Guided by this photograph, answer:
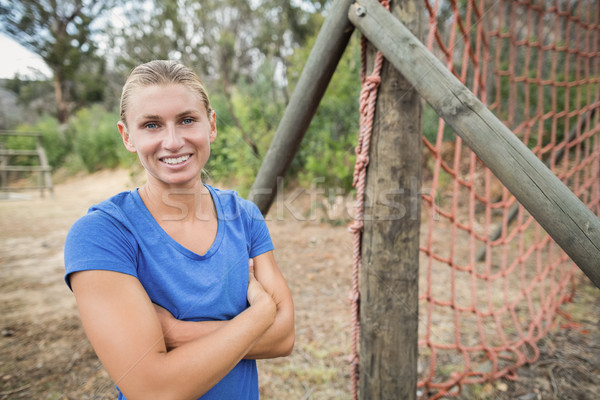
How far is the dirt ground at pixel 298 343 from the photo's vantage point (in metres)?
1.76

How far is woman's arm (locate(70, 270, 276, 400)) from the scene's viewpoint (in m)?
0.67

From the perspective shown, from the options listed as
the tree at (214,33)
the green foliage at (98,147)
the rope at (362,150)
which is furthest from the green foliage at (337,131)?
the green foliage at (98,147)

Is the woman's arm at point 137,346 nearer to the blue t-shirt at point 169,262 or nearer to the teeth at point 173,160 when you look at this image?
the blue t-shirt at point 169,262

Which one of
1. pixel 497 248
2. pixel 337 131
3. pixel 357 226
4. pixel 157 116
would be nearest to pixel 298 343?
pixel 357 226

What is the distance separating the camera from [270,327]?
0.92 meters

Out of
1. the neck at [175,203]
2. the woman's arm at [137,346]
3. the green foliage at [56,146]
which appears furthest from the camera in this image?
the green foliage at [56,146]

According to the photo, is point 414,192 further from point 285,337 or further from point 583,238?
point 285,337

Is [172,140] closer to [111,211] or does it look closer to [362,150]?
[111,211]

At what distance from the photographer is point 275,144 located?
1.32 metres

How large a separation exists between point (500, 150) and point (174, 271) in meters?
0.80

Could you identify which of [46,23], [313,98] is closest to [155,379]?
[313,98]

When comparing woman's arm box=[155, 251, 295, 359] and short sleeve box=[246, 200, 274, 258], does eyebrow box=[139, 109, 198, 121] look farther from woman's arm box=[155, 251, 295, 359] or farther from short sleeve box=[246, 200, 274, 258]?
woman's arm box=[155, 251, 295, 359]

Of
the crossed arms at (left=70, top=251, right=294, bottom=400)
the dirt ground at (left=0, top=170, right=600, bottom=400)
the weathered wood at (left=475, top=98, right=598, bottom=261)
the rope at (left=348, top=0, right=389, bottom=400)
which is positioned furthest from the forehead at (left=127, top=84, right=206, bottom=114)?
the weathered wood at (left=475, top=98, right=598, bottom=261)

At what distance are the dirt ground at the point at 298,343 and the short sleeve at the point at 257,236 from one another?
43.6 inches
